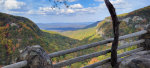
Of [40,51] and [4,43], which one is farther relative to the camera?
[4,43]

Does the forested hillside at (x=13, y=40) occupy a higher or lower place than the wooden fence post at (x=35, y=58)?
lower

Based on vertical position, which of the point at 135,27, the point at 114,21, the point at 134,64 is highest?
the point at 114,21

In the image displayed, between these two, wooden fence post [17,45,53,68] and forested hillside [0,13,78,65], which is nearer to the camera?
wooden fence post [17,45,53,68]

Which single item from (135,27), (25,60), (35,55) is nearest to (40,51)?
(35,55)

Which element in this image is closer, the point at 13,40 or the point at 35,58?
the point at 35,58

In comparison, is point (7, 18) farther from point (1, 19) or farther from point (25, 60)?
point (25, 60)

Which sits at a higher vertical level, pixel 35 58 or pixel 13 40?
pixel 35 58

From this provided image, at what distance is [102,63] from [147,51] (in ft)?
6.65

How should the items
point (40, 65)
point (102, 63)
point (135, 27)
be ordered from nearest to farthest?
point (40, 65)
point (102, 63)
point (135, 27)

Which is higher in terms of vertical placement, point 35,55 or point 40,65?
point 35,55

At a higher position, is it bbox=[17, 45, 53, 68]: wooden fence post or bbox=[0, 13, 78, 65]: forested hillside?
bbox=[17, 45, 53, 68]: wooden fence post

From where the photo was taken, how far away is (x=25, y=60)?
9.07 feet

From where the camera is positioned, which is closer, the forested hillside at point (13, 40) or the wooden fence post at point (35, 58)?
the wooden fence post at point (35, 58)

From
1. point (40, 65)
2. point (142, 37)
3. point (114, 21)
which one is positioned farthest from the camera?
point (142, 37)
